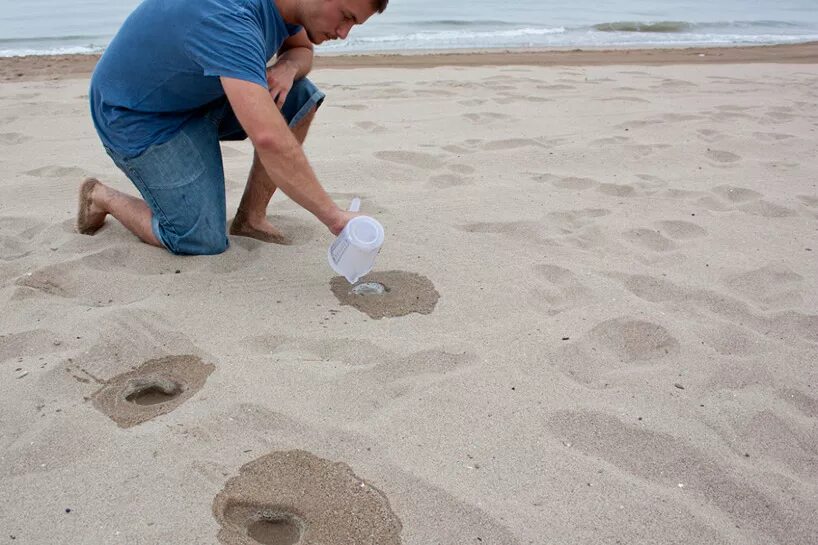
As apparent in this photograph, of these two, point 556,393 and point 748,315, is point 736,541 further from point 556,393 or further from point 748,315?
point 748,315

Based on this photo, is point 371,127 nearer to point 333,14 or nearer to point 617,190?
point 617,190

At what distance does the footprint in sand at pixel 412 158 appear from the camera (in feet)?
12.2

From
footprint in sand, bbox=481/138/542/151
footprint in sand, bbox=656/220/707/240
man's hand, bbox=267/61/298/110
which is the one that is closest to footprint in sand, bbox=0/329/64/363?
man's hand, bbox=267/61/298/110

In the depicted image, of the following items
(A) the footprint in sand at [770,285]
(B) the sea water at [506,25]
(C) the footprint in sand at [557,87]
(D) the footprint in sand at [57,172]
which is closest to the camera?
(A) the footprint in sand at [770,285]

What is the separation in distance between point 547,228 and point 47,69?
5.77m

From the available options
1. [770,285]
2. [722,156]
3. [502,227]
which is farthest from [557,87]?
[770,285]

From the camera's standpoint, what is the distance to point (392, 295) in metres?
2.40

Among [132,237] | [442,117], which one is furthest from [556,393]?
[442,117]

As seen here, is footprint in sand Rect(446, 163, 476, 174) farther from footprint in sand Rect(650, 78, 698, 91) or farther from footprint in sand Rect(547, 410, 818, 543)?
footprint in sand Rect(650, 78, 698, 91)

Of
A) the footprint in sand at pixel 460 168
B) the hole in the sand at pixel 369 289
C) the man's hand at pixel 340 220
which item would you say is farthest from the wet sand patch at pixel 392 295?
the footprint in sand at pixel 460 168

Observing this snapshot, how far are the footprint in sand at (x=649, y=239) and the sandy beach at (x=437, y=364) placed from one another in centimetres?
2

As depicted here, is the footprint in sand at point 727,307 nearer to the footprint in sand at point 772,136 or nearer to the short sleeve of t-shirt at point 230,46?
the short sleeve of t-shirt at point 230,46

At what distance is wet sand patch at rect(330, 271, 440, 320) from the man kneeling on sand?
28 cm

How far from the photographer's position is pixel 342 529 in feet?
4.84
